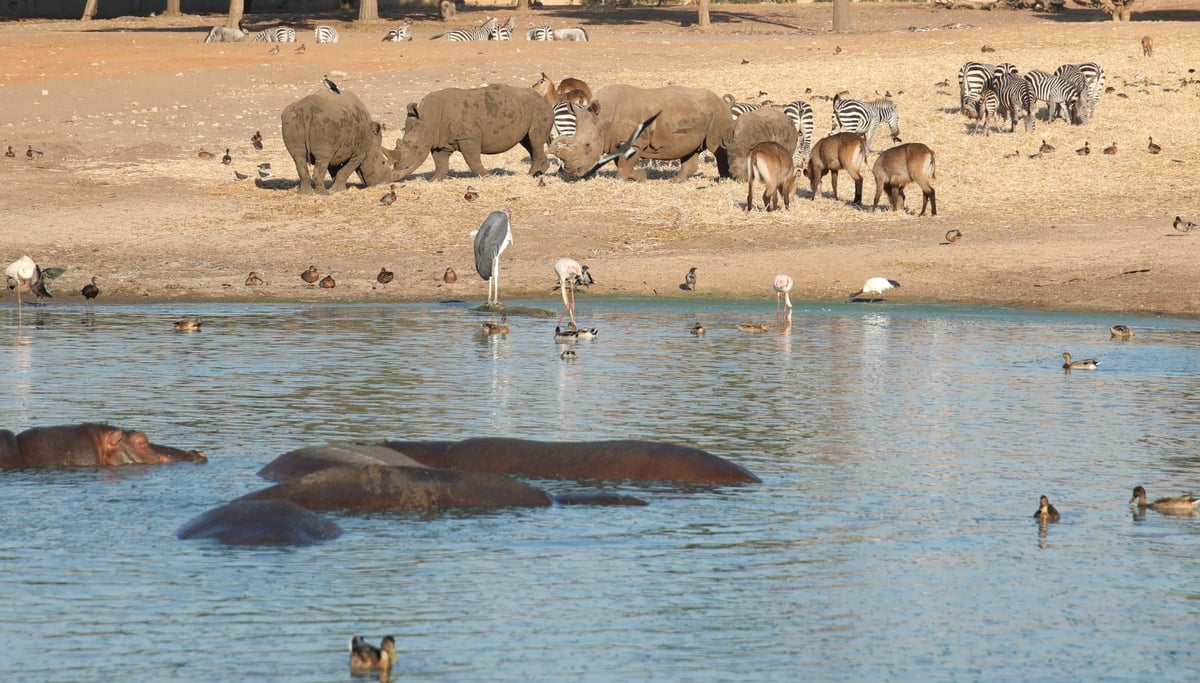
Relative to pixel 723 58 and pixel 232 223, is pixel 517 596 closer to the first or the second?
pixel 232 223

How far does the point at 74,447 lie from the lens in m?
10.4

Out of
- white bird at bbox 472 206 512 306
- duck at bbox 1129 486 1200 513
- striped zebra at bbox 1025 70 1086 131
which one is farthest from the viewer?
striped zebra at bbox 1025 70 1086 131

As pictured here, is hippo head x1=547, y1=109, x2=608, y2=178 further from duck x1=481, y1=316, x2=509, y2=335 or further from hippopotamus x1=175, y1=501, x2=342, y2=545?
hippopotamus x1=175, y1=501, x2=342, y2=545

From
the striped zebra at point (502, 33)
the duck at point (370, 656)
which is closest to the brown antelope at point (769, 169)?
the duck at point (370, 656)

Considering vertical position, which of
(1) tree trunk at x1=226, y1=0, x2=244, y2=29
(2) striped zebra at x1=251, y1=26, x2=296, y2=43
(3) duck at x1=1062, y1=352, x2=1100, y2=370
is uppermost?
(1) tree trunk at x1=226, y1=0, x2=244, y2=29

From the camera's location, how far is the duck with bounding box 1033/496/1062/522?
9.11 m

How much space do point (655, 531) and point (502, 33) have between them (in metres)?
38.7

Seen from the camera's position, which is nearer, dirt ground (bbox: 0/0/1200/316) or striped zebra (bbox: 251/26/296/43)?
dirt ground (bbox: 0/0/1200/316)

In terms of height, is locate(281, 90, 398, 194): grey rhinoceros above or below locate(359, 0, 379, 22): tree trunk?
below

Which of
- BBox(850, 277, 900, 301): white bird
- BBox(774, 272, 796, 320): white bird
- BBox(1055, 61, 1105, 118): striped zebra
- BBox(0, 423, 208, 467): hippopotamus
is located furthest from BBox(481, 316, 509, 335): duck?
BBox(1055, 61, 1105, 118): striped zebra

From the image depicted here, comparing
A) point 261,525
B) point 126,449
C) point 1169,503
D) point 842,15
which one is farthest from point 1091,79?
point 261,525

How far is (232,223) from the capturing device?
23.7 metres

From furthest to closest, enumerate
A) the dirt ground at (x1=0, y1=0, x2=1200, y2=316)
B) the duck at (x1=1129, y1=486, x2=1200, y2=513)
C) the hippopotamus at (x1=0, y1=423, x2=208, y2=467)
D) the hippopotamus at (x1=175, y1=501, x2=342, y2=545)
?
the dirt ground at (x1=0, y1=0, x2=1200, y2=316) → the hippopotamus at (x1=0, y1=423, x2=208, y2=467) → the duck at (x1=1129, y1=486, x2=1200, y2=513) → the hippopotamus at (x1=175, y1=501, x2=342, y2=545)

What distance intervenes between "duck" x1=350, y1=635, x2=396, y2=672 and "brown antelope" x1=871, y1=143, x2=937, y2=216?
1775 cm
